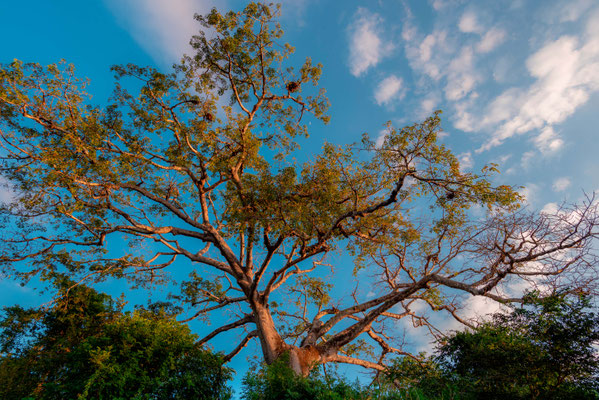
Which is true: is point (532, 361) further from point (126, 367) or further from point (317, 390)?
point (126, 367)

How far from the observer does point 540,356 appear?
557 cm

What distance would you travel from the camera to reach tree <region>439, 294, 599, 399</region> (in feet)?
17.7

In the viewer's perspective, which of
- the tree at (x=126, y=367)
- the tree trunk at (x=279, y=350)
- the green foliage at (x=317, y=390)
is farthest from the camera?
the tree trunk at (x=279, y=350)

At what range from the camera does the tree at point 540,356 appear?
5402 mm

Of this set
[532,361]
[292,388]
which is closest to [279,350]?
[292,388]

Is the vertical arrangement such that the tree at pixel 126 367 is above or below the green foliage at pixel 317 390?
above

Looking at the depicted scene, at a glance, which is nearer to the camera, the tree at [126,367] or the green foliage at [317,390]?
the green foliage at [317,390]

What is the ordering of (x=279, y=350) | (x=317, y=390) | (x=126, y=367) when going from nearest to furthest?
(x=317, y=390) → (x=126, y=367) → (x=279, y=350)

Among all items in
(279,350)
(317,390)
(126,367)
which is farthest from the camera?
(279,350)

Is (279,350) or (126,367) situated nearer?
(126,367)

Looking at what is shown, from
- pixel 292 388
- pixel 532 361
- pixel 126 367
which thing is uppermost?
pixel 126 367

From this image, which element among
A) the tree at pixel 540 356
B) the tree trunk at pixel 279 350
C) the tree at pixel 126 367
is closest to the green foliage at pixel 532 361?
the tree at pixel 540 356

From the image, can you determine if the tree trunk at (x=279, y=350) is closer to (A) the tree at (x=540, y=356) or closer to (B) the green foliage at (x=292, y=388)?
(B) the green foliage at (x=292, y=388)

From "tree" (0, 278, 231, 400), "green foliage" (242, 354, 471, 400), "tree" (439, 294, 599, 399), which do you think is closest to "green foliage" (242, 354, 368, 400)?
"green foliage" (242, 354, 471, 400)
